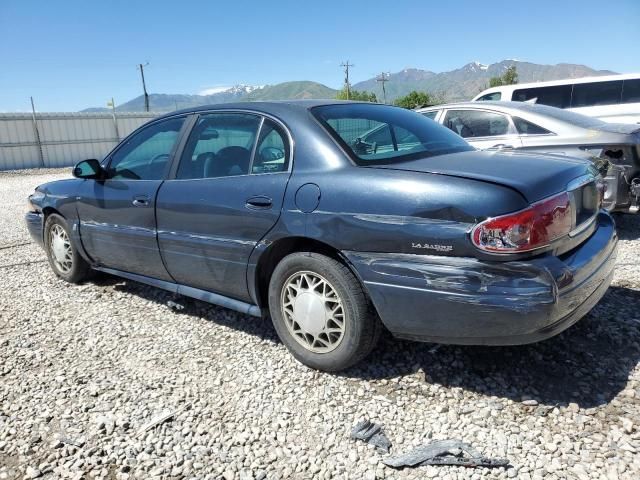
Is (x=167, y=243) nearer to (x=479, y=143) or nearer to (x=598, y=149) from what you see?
(x=479, y=143)

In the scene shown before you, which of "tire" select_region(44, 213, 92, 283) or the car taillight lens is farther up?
the car taillight lens

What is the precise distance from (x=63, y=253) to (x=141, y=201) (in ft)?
5.21

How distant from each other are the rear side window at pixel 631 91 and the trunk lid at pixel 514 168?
980cm

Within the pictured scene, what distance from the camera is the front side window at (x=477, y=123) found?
6.00 meters

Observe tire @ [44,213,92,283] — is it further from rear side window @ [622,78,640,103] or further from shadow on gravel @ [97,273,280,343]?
rear side window @ [622,78,640,103]

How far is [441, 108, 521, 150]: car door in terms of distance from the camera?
591cm

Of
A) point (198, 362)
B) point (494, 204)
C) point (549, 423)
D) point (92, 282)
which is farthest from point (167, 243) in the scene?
point (549, 423)

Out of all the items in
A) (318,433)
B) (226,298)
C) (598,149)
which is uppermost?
(598,149)

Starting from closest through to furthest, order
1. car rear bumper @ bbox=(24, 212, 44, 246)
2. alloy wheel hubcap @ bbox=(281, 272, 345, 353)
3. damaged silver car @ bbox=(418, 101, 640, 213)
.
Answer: alloy wheel hubcap @ bbox=(281, 272, 345, 353) → car rear bumper @ bbox=(24, 212, 44, 246) → damaged silver car @ bbox=(418, 101, 640, 213)

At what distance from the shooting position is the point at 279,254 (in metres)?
3.04

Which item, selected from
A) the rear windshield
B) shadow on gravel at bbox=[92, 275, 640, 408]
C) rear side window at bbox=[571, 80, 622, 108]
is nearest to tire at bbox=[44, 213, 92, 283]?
shadow on gravel at bbox=[92, 275, 640, 408]

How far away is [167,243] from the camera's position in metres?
3.55

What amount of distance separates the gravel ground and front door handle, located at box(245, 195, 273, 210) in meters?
0.99

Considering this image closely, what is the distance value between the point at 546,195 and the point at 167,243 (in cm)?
248
